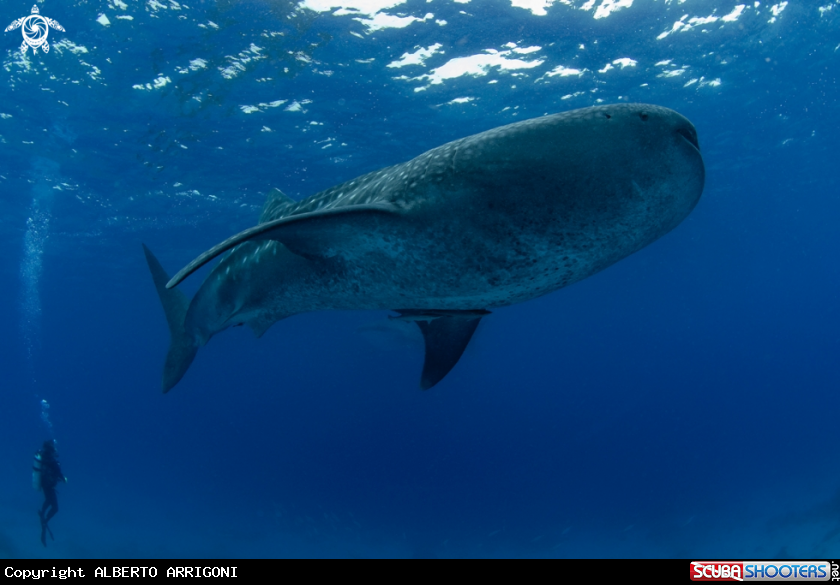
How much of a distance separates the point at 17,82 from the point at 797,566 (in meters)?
21.0

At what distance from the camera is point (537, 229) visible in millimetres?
2324

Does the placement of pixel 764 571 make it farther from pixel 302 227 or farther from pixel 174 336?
pixel 174 336

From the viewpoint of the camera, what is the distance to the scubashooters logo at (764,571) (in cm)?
426

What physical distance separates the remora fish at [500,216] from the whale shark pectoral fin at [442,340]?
0.29 meters

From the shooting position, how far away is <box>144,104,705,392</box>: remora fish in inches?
84.0

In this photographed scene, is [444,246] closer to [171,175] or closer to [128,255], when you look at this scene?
[171,175]

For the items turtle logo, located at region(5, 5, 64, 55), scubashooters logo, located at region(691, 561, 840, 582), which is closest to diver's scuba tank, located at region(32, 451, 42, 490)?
turtle logo, located at region(5, 5, 64, 55)

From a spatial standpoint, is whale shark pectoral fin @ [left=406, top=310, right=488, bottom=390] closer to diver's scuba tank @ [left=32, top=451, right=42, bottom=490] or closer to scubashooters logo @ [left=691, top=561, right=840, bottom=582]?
scubashooters logo @ [left=691, top=561, right=840, bottom=582]

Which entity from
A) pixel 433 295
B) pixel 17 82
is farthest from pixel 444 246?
pixel 17 82

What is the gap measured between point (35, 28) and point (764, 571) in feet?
59.7

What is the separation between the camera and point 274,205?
4805 millimetres

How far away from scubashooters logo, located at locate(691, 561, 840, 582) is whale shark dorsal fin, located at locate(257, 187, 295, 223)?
207 inches

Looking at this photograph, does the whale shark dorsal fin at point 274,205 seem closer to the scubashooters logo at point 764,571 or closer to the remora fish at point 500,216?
the remora fish at point 500,216

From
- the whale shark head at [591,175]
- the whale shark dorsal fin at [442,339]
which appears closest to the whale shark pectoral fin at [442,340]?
the whale shark dorsal fin at [442,339]
